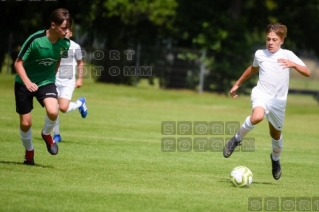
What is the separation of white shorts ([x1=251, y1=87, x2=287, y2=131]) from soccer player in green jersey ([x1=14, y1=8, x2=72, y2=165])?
9.70 feet

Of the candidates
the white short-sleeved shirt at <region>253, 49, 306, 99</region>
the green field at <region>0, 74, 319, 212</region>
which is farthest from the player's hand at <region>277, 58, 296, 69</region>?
the green field at <region>0, 74, 319, 212</region>

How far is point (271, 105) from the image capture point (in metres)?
10.6

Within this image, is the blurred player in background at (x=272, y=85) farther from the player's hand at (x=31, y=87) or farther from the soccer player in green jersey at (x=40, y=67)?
the player's hand at (x=31, y=87)

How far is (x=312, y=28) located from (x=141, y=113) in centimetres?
1606

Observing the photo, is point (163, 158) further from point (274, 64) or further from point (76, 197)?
point (76, 197)

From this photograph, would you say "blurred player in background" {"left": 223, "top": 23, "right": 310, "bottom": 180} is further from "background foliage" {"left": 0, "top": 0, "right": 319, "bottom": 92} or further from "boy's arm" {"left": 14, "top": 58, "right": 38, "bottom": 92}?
"background foliage" {"left": 0, "top": 0, "right": 319, "bottom": 92}

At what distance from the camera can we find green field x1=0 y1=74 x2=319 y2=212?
8164mm

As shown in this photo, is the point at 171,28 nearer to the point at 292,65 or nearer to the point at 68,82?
the point at 68,82

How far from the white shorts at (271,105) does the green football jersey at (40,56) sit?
2955 millimetres

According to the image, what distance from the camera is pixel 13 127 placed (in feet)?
51.8

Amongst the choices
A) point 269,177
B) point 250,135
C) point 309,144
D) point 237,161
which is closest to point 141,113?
point 250,135

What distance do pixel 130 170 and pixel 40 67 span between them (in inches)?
82.6

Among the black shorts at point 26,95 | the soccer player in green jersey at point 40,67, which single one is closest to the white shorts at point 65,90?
the soccer player in green jersey at point 40,67

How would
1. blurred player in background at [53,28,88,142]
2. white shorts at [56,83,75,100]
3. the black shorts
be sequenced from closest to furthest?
the black shorts, blurred player in background at [53,28,88,142], white shorts at [56,83,75,100]
